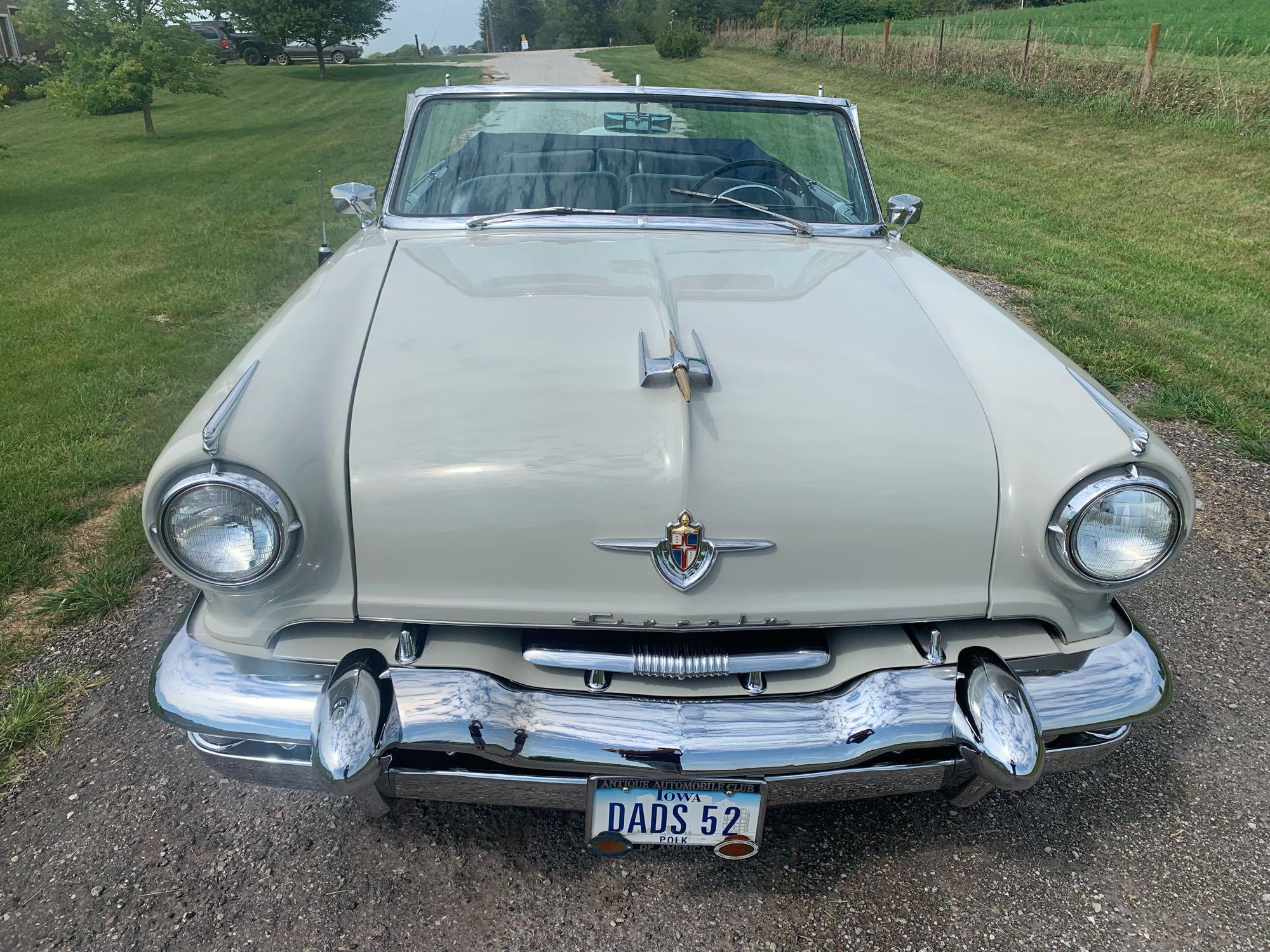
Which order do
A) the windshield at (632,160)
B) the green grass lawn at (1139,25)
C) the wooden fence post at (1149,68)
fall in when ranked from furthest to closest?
the green grass lawn at (1139,25)
the wooden fence post at (1149,68)
the windshield at (632,160)

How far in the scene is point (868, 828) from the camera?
216cm

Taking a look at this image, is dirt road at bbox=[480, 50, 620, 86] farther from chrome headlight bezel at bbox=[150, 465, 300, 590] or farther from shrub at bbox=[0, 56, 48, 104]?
chrome headlight bezel at bbox=[150, 465, 300, 590]

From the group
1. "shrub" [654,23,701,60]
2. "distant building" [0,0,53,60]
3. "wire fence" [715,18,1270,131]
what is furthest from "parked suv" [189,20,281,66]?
"wire fence" [715,18,1270,131]

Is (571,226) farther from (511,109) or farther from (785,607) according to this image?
(785,607)

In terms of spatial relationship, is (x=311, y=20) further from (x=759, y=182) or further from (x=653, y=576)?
(x=653, y=576)

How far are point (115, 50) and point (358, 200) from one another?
14053 mm

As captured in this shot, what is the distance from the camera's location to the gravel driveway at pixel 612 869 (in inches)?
74.4

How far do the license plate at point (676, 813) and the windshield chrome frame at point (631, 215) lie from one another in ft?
5.94

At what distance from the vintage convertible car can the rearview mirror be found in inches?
56.7

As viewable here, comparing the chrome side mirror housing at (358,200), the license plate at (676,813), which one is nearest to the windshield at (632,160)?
the chrome side mirror housing at (358,200)

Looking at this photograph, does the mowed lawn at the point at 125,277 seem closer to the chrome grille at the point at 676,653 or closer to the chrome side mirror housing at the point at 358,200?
the chrome side mirror housing at the point at 358,200

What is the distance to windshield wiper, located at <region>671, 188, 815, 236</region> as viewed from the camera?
299cm

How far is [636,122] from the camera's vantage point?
10.3ft

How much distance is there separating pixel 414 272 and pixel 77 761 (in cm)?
151
